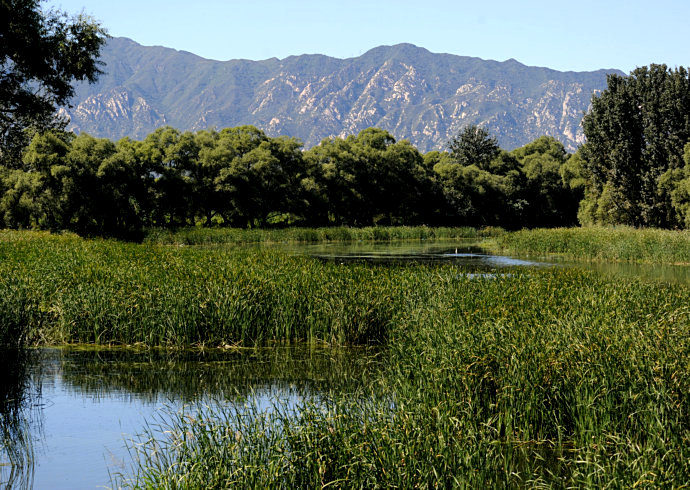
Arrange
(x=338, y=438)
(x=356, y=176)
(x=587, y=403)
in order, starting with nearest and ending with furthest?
(x=338, y=438), (x=587, y=403), (x=356, y=176)

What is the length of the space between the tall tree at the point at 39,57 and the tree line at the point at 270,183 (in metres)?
19.5

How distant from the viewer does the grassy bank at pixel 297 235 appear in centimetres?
5056

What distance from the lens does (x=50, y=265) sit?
1727 cm

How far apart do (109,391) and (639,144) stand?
49.3m

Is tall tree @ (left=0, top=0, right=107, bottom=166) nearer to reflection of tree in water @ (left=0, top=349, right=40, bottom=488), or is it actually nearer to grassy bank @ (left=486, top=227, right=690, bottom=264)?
reflection of tree in water @ (left=0, top=349, right=40, bottom=488)

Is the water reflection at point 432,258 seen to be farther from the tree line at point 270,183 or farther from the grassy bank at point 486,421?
the tree line at point 270,183

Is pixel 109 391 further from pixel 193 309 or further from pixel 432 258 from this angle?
pixel 432 258

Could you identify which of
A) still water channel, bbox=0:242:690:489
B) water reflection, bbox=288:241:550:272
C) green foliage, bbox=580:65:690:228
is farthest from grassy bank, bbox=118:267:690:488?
green foliage, bbox=580:65:690:228

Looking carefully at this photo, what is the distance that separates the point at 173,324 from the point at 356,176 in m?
62.7

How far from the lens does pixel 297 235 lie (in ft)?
190

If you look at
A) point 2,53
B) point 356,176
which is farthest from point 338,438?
point 356,176

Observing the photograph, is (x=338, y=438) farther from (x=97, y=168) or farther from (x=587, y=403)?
(x=97, y=168)

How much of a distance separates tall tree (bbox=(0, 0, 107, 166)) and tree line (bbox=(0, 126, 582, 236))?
64.0 feet

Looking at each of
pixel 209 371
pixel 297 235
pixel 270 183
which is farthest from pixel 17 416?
pixel 270 183
